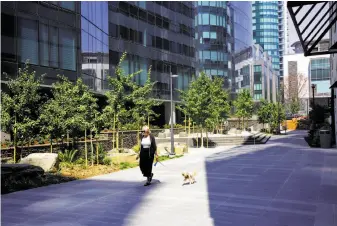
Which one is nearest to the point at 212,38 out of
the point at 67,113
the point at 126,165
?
the point at 126,165

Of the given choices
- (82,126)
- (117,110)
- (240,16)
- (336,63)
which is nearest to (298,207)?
(82,126)

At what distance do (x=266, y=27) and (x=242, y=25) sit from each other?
91.5 meters

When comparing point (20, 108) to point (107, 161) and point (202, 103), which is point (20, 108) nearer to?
point (107, 161)

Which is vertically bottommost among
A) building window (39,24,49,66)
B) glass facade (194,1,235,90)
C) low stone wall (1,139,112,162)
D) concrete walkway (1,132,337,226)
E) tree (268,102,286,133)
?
concrete walkway (1,132,337,226)

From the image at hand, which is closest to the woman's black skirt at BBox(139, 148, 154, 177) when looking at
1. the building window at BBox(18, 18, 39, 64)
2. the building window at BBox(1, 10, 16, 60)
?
the building window at BBox(1, 10, 16, 60)

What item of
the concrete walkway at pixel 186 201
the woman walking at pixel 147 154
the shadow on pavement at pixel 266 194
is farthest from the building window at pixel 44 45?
the woman walking at pixel 147 154

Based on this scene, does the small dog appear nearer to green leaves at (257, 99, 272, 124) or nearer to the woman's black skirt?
the woman's black skirt

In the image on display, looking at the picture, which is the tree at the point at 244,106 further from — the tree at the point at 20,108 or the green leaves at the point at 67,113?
the tree at the point at 20,108

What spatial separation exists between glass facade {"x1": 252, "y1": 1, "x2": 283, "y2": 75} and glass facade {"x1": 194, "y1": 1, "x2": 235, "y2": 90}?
10050 centimetres

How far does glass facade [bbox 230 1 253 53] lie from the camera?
7467 cm

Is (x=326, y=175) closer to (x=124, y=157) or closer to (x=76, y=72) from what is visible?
(x=124, y=157)

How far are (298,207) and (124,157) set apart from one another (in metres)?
10.9

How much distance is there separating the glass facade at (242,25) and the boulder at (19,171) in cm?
6580

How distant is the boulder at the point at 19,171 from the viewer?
1092cm
